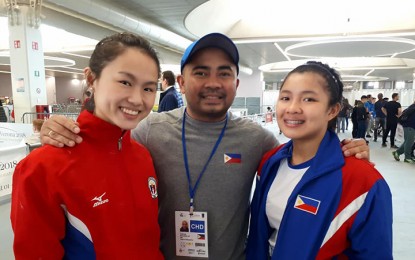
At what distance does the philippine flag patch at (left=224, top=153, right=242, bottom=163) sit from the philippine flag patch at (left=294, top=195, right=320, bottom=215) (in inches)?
14.4

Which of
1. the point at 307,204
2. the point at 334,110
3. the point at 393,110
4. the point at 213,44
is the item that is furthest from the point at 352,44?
the point at 307,204

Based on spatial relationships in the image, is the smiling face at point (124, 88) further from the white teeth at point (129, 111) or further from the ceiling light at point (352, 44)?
the ceiling light at point (352, 44)

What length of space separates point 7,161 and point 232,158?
3.79 meters

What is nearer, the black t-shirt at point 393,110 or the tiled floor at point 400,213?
the tiled floor at point 400,213

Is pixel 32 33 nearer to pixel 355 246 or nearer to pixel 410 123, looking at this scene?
pixel 355 246

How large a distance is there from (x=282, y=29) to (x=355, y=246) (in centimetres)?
1083

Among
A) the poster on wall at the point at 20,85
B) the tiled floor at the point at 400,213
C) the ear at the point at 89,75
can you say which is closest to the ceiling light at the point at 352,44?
the tiled floor at the point at 400,213

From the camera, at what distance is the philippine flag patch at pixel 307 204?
1255 millimetres

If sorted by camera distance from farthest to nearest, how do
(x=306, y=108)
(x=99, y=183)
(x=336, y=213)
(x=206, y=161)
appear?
(x=206, y=161) < (x=306, y=108) < (x=336, y=213) < (x=99, y=183)

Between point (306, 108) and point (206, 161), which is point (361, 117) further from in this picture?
point (206, 161)

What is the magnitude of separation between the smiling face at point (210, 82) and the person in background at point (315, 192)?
29 centimetres

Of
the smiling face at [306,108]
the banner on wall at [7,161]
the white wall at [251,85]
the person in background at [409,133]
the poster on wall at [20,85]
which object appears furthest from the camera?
the white wall at [251,85]

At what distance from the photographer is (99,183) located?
1.09 m

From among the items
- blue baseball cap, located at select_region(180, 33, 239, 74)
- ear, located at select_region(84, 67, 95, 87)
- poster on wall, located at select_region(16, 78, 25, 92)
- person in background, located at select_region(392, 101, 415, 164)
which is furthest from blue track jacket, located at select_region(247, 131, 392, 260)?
poster on wall, located at select_region(16, 78, 25, 92)
